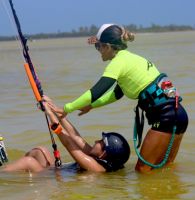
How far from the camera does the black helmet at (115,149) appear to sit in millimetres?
7195

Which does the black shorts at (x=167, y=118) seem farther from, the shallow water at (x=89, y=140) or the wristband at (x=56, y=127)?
the wristband at (x=56, y=127)

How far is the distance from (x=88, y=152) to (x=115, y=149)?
1.52ft

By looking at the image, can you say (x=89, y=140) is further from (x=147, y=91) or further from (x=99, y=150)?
(x=147, y=91)

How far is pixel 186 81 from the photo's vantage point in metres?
16.7

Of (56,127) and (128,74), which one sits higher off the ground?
(128,74)

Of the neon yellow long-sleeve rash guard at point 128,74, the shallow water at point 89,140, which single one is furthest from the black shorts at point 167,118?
the shallow water at point 89,140

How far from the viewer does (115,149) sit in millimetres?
7184

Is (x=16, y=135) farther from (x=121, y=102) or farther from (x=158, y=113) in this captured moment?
(x=158, y=113)

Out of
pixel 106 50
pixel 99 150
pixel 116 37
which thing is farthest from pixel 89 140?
pixel 116 37

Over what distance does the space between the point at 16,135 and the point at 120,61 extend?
4.25m

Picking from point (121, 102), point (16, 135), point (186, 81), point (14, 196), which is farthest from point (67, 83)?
point (14, 196)

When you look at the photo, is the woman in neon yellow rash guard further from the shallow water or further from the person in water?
the shallow water

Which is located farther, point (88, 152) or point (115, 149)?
point (88, 152)

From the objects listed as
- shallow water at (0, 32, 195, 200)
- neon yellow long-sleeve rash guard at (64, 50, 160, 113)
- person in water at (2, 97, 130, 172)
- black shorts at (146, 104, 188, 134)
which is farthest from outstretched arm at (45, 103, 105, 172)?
black shorts at (146, 104, 188, 134)
